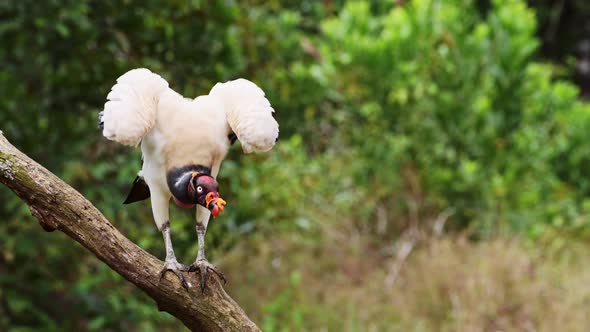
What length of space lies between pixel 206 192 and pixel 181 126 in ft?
0.68

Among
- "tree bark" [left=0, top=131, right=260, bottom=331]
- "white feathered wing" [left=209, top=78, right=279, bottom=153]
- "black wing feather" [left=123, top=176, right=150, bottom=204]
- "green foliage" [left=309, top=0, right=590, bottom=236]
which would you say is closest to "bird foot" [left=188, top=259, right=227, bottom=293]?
"tree bark" [left=0, top=131, right=260, bottom=331]

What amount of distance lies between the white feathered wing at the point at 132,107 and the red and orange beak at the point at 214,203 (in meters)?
0.20

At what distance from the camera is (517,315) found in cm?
621

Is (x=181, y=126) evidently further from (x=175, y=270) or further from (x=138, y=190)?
(x=175, y=270)

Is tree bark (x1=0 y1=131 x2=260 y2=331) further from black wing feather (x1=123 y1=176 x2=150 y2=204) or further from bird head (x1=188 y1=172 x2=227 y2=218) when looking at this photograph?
bird head (x1=188 y1=172 x2=227 y2=218)

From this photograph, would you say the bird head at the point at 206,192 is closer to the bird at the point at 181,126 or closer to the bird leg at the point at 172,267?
the bird at the point at 181,126

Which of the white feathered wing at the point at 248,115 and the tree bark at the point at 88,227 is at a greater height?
the white feathered wing at the point at 248,115

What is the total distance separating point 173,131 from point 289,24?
5069 mm

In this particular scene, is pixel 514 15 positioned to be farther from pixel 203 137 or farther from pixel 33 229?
pixel 203 137

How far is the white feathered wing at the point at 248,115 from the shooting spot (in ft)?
5.02

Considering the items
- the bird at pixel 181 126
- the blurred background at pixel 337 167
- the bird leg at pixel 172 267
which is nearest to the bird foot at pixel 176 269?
the bird leg at pixel 172 267

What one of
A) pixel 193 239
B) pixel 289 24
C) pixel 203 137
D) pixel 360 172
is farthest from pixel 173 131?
pixel 360 172

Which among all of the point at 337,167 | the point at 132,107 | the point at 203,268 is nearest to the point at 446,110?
the point at 337,167

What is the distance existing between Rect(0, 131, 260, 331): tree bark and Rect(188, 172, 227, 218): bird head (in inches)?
20.5
